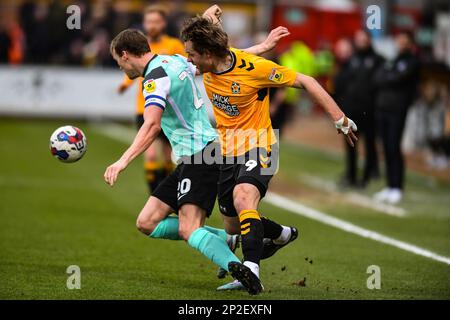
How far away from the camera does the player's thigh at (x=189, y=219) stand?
7652mm

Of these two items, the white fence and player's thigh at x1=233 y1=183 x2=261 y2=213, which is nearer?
player's thigh at x1=233 y1=183 x2=261 y2=213

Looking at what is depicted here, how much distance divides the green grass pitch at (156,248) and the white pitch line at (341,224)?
16 cm

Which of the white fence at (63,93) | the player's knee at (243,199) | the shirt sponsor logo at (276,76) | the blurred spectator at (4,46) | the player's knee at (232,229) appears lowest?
the player's knee at (232,229)

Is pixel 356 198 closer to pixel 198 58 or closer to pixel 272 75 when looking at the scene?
pixel 272 75

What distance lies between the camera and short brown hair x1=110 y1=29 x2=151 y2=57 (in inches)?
299

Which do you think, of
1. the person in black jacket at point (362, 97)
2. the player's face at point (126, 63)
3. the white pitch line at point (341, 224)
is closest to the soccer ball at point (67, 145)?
the player's face at point (126, 63)

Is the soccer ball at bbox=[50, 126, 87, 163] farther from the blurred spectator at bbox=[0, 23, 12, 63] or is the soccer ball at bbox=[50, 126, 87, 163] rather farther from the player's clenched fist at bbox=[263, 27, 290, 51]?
the blurred spectator at bbox=[0, 23, 12, 63]

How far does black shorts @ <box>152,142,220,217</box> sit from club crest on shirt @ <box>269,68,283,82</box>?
2.77 feet

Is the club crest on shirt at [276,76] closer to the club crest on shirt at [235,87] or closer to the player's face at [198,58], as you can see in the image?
the club crest on shirt at [235,87]

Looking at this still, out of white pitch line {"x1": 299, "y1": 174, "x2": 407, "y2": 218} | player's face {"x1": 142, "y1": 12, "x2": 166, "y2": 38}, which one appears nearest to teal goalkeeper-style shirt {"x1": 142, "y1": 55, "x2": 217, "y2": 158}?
player's face {"x1": 142, "y1": 12, "x2": 166, "y2": 38}

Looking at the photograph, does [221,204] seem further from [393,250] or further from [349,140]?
[393,250]

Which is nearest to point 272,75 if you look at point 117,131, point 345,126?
point 345,126

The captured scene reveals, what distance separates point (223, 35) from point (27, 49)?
18.9 meters

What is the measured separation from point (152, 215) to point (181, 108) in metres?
0.92
